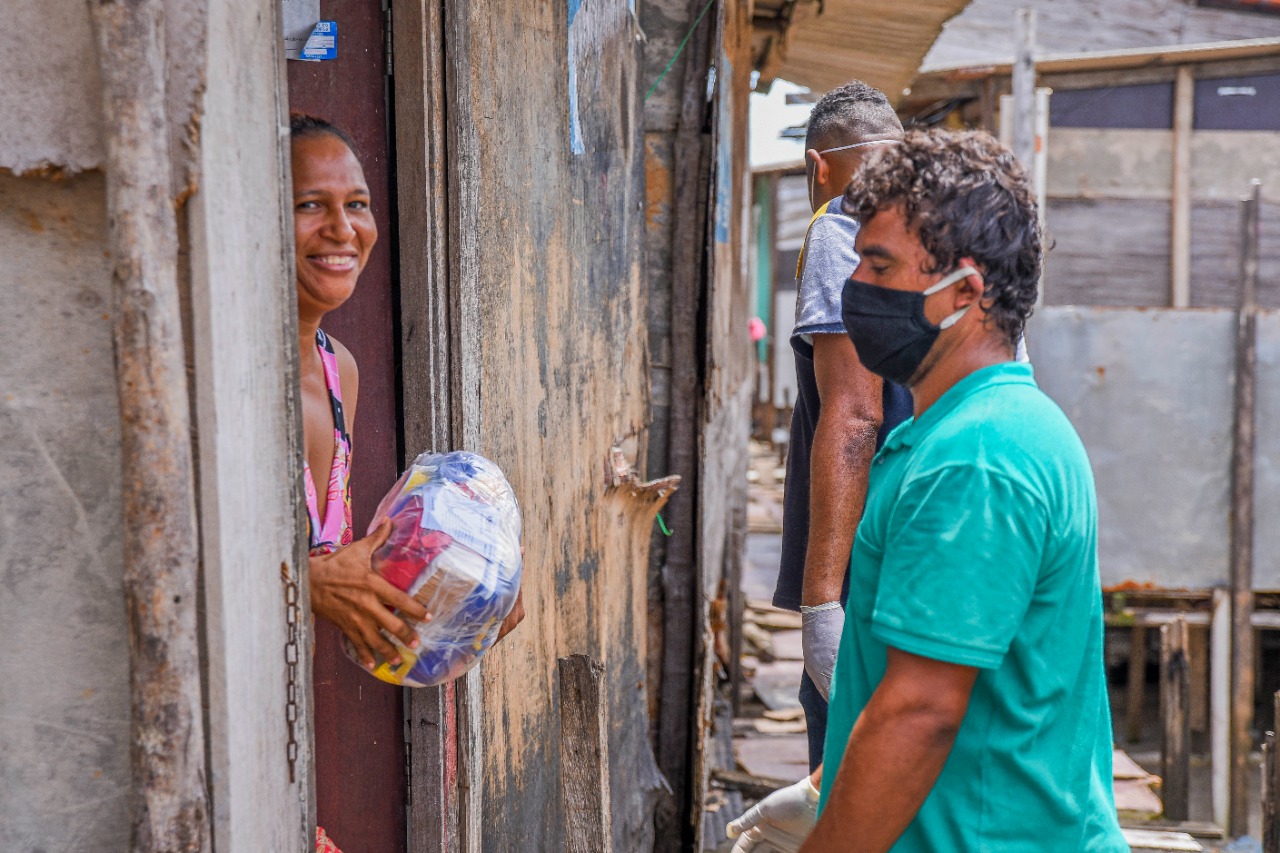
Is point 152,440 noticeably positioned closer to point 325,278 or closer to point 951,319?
point 325,278

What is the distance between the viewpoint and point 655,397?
4.78 m

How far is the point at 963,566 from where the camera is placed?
154cm

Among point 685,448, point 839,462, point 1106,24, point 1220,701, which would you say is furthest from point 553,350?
point 1106,24

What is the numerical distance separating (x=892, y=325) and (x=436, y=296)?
36.5 inches

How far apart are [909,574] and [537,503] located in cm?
151

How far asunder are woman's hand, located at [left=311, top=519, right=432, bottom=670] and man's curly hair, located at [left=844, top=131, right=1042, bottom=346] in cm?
96

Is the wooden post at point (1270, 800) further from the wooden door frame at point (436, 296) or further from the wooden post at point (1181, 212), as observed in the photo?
the wooden post at point (1181, 212)

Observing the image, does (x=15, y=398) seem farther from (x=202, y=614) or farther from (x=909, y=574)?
(x=909, y=574)

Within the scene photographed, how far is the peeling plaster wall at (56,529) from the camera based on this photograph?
1.38 metres

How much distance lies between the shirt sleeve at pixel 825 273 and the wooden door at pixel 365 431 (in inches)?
39.7

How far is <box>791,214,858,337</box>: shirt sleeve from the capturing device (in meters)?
2.79

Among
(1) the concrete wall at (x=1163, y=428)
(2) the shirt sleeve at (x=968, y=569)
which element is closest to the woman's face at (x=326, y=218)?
(2) the shirt sleeve at (x=968, y=569)

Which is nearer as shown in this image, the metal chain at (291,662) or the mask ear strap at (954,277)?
the metal chain at (291,662)

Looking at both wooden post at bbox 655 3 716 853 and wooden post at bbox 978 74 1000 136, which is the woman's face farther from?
wooden post at bbox 978 74 1000 136
